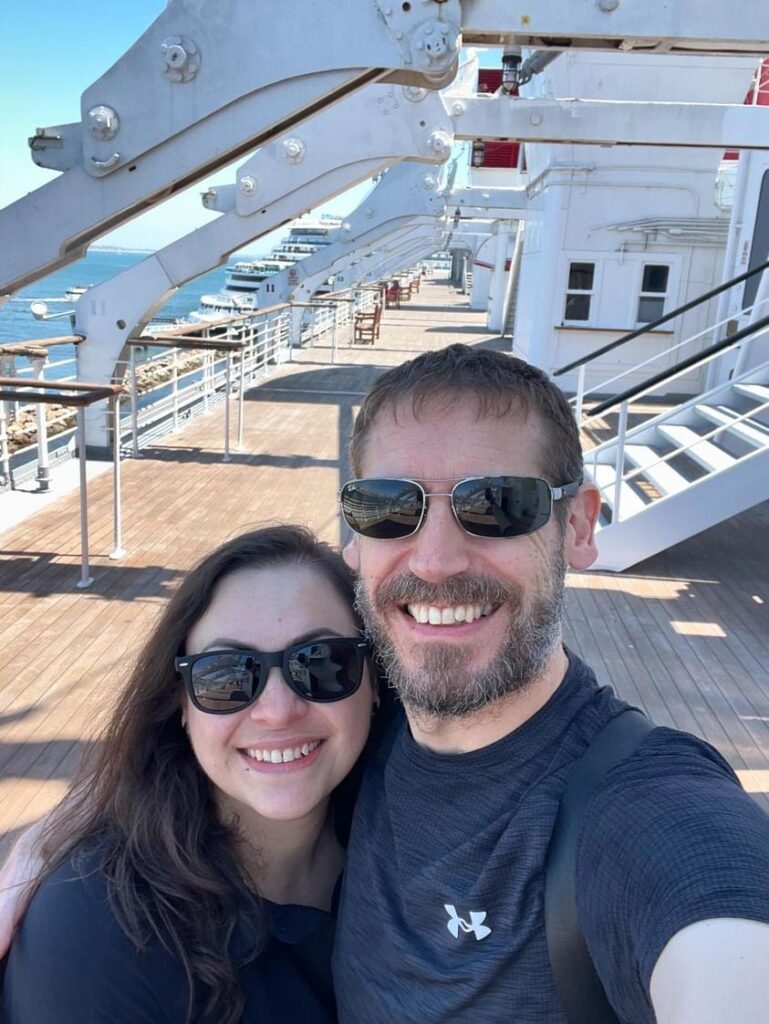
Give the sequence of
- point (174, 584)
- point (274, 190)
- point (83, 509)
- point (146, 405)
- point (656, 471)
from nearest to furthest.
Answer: point (83, 509) → point (174, 584) → point (656, 471) → point (274, 190) → point (146, 405)

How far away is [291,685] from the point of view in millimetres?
1428

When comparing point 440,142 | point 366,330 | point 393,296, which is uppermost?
point 393,296

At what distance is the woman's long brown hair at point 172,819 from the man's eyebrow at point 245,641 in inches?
3.2

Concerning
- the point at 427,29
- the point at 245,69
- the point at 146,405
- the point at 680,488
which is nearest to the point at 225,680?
the point at 427,29

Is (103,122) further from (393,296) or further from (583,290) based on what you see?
(393,296)

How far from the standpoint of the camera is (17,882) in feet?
4.58

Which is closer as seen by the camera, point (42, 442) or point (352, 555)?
point (352, 555)

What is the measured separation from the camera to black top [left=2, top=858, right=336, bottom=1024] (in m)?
1.20

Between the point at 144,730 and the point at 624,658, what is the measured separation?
3.36 m

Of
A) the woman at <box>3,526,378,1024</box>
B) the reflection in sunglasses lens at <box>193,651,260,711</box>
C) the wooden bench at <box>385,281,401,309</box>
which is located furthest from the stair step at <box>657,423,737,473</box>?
the wooden bench at <box>385,281,401,309</box>

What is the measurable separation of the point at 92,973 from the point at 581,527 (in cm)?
98

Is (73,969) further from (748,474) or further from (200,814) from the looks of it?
(748,474)

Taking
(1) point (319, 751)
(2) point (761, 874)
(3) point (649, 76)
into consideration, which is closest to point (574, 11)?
(1) point (319, 751)

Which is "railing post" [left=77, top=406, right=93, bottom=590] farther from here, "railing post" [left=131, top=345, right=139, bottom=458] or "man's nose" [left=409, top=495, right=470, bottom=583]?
"man's nose" [left=409, top=495, right=470, bottom=583]
